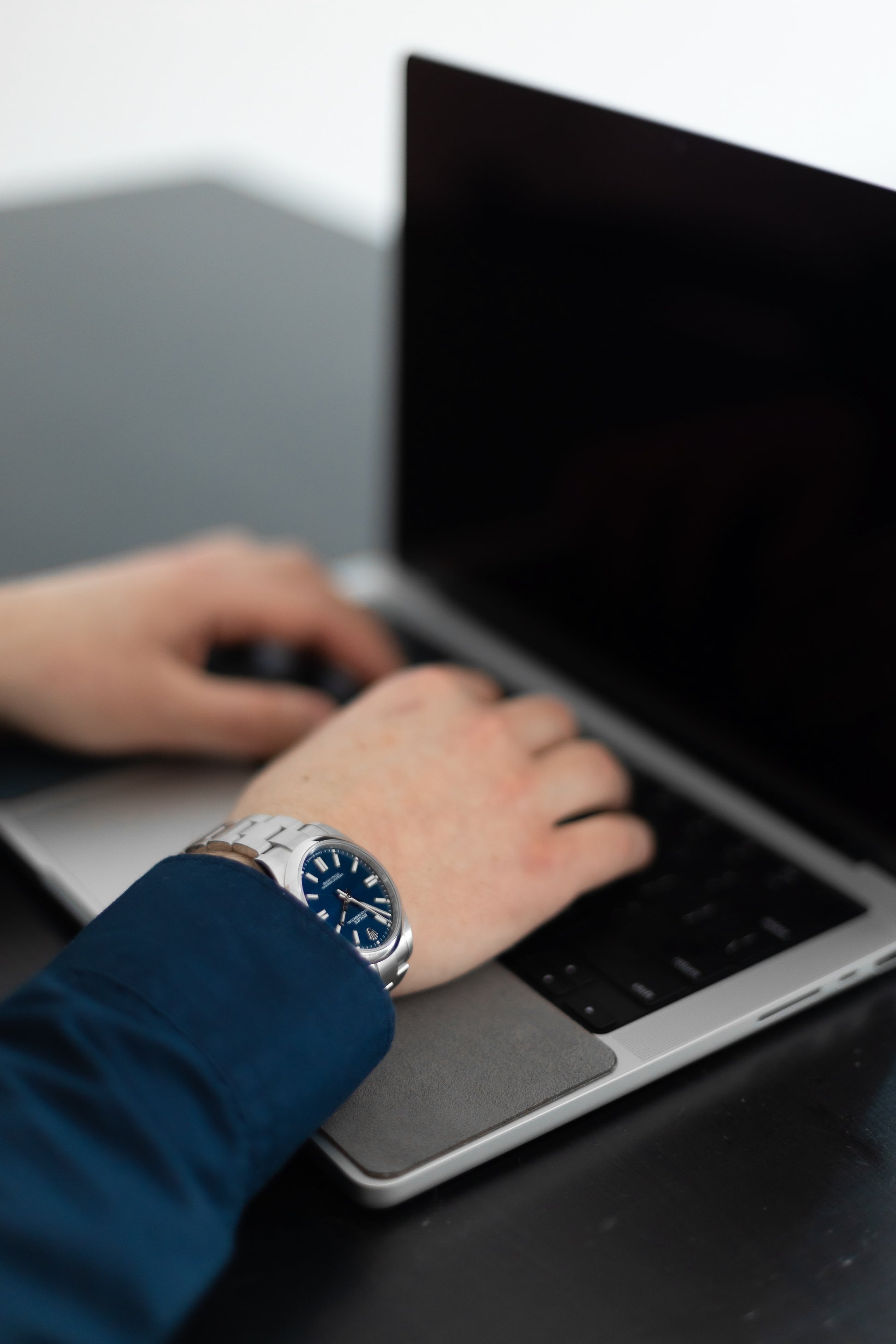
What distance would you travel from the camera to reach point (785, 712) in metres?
0.77

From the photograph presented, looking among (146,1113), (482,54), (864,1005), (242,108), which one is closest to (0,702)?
(146,1113)

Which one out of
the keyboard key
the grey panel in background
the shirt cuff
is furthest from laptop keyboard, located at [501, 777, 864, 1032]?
the grey panel in background

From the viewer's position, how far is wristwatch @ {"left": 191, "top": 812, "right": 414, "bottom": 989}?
590mm

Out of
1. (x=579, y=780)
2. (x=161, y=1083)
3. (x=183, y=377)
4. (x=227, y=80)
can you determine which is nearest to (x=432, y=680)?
(x=579, y=780)

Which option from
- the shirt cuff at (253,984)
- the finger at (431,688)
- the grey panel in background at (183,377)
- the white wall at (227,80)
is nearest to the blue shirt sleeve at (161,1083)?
the shirt cuff at (253,984)

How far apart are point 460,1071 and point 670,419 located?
425 millimetres

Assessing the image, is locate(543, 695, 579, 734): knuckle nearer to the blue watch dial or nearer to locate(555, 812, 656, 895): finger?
locate(555, 812, 656, 895): finger

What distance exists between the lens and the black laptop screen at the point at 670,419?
0.68m

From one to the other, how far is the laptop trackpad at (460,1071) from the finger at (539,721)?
0.17 meters

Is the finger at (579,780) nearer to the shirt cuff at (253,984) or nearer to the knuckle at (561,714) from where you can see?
the knuckle at (561,714)

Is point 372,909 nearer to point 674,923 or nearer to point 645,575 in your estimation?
point 674,923

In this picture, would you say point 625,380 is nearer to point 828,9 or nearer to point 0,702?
point 828,9

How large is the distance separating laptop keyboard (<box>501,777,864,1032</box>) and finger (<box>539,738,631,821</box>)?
38 millimetres

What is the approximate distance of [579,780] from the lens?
29.3 inches
